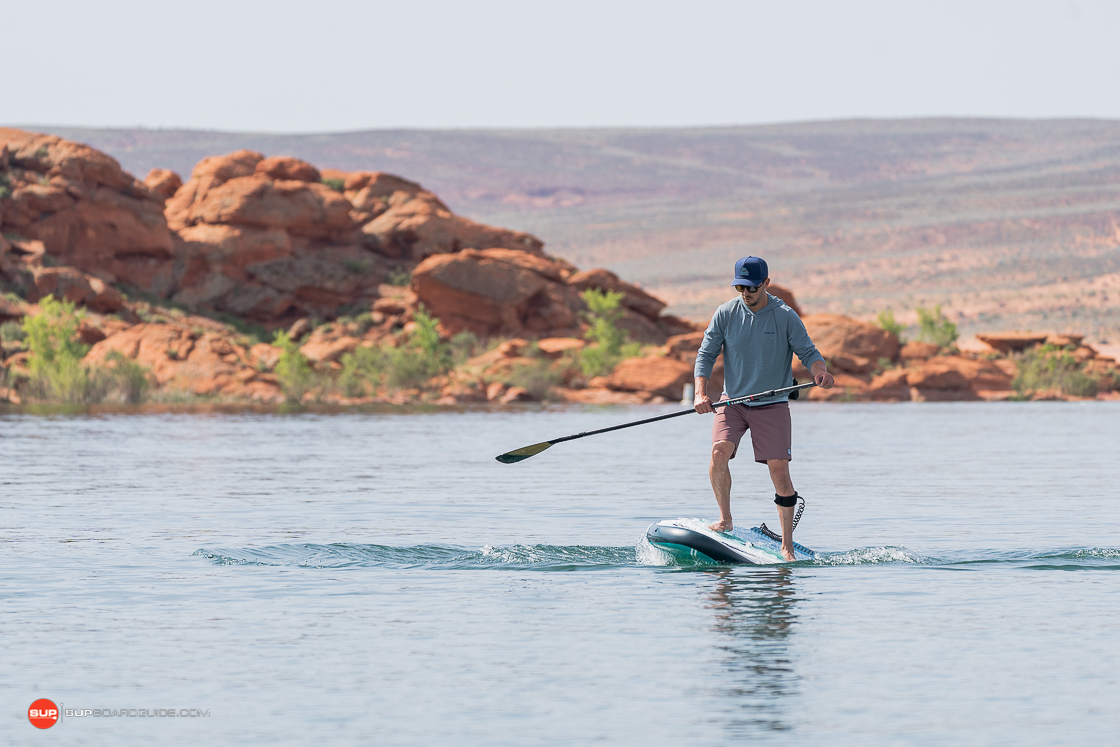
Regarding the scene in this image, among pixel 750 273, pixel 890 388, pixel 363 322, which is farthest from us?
pixel 363 322

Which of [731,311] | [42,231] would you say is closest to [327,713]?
[731,311]

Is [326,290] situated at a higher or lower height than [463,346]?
higher

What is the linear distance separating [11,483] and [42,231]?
57.2 m

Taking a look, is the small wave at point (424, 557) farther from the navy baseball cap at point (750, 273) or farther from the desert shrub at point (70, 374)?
the desert shrub at point (70, 374)

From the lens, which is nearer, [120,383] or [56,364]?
[56,364]

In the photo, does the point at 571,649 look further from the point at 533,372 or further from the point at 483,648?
the point at 533,372

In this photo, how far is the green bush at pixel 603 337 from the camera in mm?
68125

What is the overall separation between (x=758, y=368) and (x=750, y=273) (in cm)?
77

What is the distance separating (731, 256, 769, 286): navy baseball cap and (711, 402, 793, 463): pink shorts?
39.9 inches

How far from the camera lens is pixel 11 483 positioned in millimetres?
21625

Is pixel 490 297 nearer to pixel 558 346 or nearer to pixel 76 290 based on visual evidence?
pixel 558 346

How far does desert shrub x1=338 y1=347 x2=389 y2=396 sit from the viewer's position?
63.6 meters

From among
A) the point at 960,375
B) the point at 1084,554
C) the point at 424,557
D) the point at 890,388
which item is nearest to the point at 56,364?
the point at 890,388

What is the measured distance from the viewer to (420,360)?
219 feet
